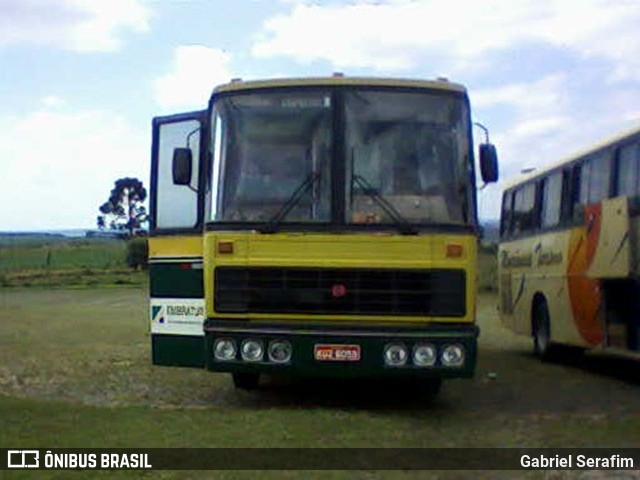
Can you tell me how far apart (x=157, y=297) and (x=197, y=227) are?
99 centimetres

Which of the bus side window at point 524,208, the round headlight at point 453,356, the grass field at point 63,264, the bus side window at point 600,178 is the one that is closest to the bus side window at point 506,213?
the bus side window at point 524,208

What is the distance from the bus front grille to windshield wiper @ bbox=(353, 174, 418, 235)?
1.34 ft

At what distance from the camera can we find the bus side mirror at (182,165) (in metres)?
10.8

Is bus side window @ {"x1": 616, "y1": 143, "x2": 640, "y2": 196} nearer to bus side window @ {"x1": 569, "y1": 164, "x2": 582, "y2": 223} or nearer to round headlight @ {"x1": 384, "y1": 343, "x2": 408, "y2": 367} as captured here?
bus side window @ {"x1": 569, "y1": 164, "x2": 582, "y2": 223}

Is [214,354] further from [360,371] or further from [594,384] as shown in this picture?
[594,384]

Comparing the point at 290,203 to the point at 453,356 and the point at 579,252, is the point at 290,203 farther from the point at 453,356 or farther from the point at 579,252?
the point at 579,252

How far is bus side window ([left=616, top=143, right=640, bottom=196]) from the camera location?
42.9ft

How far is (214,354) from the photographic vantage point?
33.2 ft

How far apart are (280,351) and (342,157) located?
6.61 feet

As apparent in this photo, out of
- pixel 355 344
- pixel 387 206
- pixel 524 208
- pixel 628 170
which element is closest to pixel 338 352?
pixel 355 344

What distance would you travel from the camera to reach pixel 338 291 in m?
9.98

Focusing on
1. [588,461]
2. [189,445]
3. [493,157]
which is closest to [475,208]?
[493,157]

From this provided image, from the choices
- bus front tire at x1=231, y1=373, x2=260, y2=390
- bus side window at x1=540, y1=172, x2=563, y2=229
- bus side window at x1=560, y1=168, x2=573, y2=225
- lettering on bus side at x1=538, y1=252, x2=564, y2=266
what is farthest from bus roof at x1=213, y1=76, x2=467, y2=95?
bus side window at x1=540, y1=172, x2=563, y2=229

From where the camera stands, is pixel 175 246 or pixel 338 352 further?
pixel 175 246
